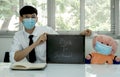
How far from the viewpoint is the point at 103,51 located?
2.25 metres

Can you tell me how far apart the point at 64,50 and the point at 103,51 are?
54 centimetres

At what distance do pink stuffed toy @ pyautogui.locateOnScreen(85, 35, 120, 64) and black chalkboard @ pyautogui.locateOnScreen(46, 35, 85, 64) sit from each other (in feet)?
1.31

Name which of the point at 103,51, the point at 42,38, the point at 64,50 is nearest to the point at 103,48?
the point at 103,51

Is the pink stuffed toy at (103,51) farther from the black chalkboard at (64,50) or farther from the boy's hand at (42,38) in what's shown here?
the boy's hand at (42,38)

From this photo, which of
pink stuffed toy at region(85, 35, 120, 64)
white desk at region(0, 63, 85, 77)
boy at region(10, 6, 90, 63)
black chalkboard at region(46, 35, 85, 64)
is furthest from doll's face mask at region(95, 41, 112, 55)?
white desk at region(0, 63, 85, 77)

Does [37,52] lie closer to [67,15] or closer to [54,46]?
[54,46]

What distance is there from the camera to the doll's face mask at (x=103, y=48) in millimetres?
2230

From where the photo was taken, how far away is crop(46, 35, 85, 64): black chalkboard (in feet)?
6.18

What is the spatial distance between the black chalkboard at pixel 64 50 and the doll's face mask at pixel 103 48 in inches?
17.5

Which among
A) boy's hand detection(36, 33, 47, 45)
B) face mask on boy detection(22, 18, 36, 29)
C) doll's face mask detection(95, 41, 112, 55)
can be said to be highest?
face mask on boy detection(22, 18, 36, 29)

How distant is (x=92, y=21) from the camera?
11.6ft

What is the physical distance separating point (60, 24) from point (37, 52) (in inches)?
54.5

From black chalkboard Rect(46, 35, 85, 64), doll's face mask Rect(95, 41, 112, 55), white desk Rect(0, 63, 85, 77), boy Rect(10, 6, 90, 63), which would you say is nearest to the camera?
white desk Rect(0, 63, 85, 77)

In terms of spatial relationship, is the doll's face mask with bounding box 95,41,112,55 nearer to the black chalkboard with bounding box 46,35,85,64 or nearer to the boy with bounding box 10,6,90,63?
the black chalkboard with bounding box 46,35,85,64
